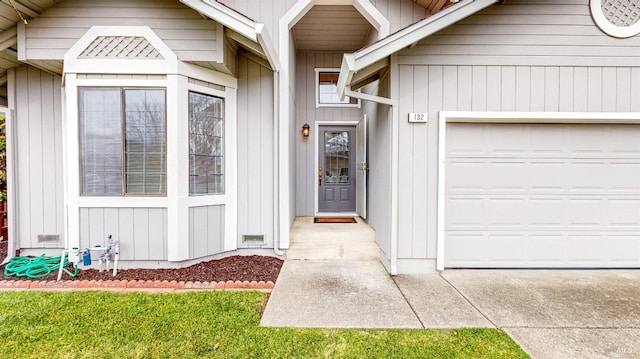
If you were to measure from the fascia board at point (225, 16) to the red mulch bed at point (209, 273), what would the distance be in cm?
290

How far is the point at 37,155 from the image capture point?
4223 mm

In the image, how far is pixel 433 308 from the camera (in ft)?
9.00

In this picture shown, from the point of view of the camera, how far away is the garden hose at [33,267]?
137 inches

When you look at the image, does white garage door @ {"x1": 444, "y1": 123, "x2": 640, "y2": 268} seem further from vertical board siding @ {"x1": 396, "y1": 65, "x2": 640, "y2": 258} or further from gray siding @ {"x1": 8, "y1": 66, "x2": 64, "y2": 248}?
gray siding @ {"x1": 8, "y1": 66, "x2": 64, "y2": 248}

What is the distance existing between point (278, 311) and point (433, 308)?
1513mm

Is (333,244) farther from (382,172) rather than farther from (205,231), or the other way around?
(205,231)

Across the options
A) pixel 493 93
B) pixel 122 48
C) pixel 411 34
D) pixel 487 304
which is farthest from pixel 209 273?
pixel 493 93

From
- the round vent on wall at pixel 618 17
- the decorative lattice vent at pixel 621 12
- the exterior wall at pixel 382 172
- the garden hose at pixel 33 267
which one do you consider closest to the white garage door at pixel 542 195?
the exterior wall at pixel 382 172

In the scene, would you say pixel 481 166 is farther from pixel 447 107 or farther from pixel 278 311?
pixel 278 311

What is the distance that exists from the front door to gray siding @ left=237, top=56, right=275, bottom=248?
221 centimetres

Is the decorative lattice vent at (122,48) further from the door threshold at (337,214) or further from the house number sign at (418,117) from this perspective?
the door threshold at (337,214)

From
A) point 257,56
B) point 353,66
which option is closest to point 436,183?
point 353,66

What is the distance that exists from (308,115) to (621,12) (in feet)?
16.3

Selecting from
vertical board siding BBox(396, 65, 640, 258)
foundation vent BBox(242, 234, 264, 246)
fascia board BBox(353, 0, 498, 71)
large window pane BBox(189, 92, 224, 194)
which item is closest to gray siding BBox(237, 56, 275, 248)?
foundation vent BBox(242, 234, 264, 246)
